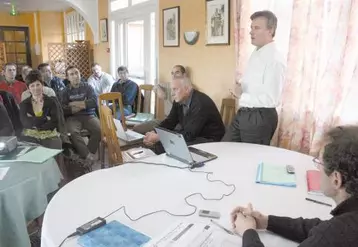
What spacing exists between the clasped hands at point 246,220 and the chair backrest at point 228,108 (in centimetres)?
192

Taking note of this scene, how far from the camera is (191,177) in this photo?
1.51 meters

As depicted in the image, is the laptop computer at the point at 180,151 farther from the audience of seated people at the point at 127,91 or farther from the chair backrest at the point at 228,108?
the audience of seated people at the point at 127,91

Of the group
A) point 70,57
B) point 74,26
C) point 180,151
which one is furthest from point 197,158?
point 74,26

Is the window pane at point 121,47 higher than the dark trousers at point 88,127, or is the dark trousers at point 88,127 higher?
the window pane at point 121,47

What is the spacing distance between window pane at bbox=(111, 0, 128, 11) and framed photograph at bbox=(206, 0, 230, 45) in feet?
7.22

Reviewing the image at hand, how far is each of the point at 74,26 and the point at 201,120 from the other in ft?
20.8

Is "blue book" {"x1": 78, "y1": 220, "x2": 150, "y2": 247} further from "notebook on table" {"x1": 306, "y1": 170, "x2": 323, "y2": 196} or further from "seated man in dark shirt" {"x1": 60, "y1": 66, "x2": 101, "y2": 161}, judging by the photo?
"seated man in dark shirt" {"x1": 60, "y1": 66, "x2": 101, "y2": 161}

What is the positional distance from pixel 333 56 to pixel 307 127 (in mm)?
508

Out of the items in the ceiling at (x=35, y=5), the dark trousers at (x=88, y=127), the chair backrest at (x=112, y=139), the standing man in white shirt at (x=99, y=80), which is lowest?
the dark trousers at (x=88, y=127)

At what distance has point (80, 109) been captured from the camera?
383cm

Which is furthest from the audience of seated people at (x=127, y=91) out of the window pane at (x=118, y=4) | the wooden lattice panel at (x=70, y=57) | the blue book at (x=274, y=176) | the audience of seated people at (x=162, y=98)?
the blue book at (x=274, y=176)

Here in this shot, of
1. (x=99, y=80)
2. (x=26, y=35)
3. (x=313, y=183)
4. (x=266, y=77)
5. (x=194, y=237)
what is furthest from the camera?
(x=26, y=35)

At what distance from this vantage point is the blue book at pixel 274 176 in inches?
56.9

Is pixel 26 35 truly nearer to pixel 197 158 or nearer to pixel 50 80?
pixel 50 80
